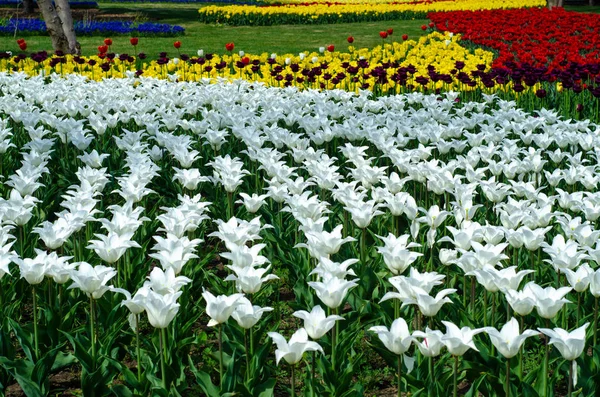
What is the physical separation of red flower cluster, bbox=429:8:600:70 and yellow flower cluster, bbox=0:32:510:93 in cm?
82

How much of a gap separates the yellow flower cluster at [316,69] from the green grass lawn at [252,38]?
404 cm

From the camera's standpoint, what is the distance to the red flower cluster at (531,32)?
1279 centimetres

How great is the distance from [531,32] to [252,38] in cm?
801

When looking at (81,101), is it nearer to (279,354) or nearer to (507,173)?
(507,173)

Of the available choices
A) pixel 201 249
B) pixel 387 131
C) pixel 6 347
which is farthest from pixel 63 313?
pixel 387 131

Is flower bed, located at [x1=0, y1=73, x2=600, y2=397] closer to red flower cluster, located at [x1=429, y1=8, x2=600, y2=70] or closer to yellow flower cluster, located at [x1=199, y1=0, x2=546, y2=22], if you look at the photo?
red flower cluster, located at [x1=429, y1=8, x2=600, y2=70]

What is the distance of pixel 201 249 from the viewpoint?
562cm

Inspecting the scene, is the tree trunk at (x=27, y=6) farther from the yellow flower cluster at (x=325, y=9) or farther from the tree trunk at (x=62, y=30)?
the tree trunk at (x=62, y=30)

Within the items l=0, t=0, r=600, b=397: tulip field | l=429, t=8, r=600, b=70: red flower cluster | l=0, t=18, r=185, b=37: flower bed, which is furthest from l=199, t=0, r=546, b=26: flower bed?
l=0, t=0, r=600, b=397: tulip field

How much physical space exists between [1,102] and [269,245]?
4778 millimetres

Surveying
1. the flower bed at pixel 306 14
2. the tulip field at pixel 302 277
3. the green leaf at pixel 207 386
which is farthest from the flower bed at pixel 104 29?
the green leaf at pixel 207 386

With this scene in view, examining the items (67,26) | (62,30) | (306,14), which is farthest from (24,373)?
(306,14)

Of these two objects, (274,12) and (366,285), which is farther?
(274,12)

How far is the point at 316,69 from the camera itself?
1027 centimetres
